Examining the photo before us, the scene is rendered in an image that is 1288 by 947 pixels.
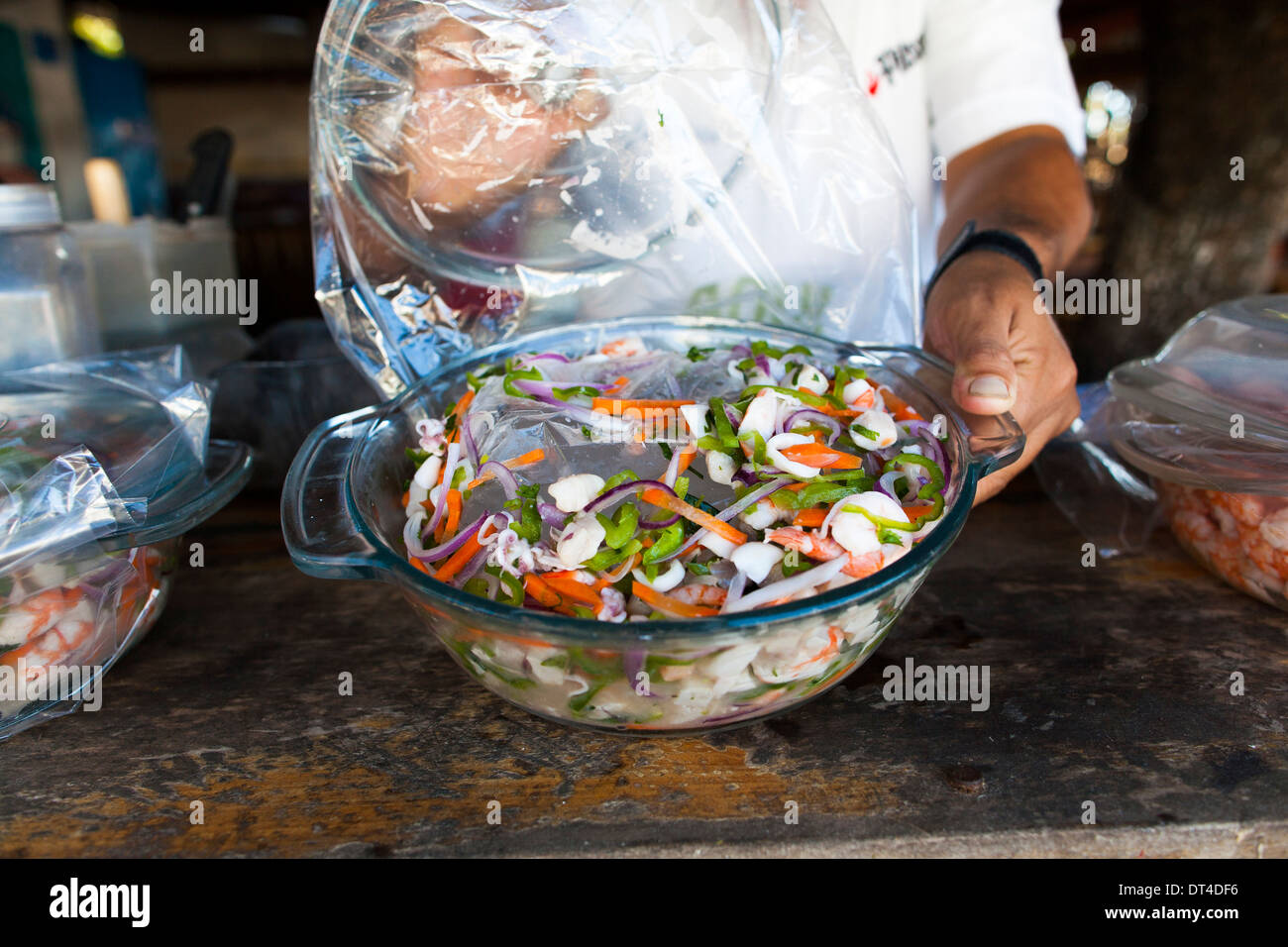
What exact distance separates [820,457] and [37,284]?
3.27 ft

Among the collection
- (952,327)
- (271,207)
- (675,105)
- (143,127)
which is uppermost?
(143,127)

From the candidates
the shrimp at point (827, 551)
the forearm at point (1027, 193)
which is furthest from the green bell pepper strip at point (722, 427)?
the forearm at point (1027, 193)

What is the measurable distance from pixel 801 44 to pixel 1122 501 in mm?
739

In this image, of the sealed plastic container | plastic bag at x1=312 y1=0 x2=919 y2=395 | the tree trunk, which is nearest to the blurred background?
the tree trunk

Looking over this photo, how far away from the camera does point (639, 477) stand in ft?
2.43

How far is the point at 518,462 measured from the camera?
756 millimetres

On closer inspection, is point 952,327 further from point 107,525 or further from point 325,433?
point 107,525

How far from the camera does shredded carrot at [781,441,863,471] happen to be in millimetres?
729

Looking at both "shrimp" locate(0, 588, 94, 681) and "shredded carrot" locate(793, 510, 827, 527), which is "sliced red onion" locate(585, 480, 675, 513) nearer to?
"shredded carrot" locate(793, 510, 827, 527)

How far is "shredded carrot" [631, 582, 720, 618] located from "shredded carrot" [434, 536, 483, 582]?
0.15 m

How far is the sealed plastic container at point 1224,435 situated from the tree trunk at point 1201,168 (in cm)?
238

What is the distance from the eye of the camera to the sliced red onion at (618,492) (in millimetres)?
688

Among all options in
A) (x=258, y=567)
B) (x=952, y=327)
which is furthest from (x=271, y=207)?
(x=952, y=327)
